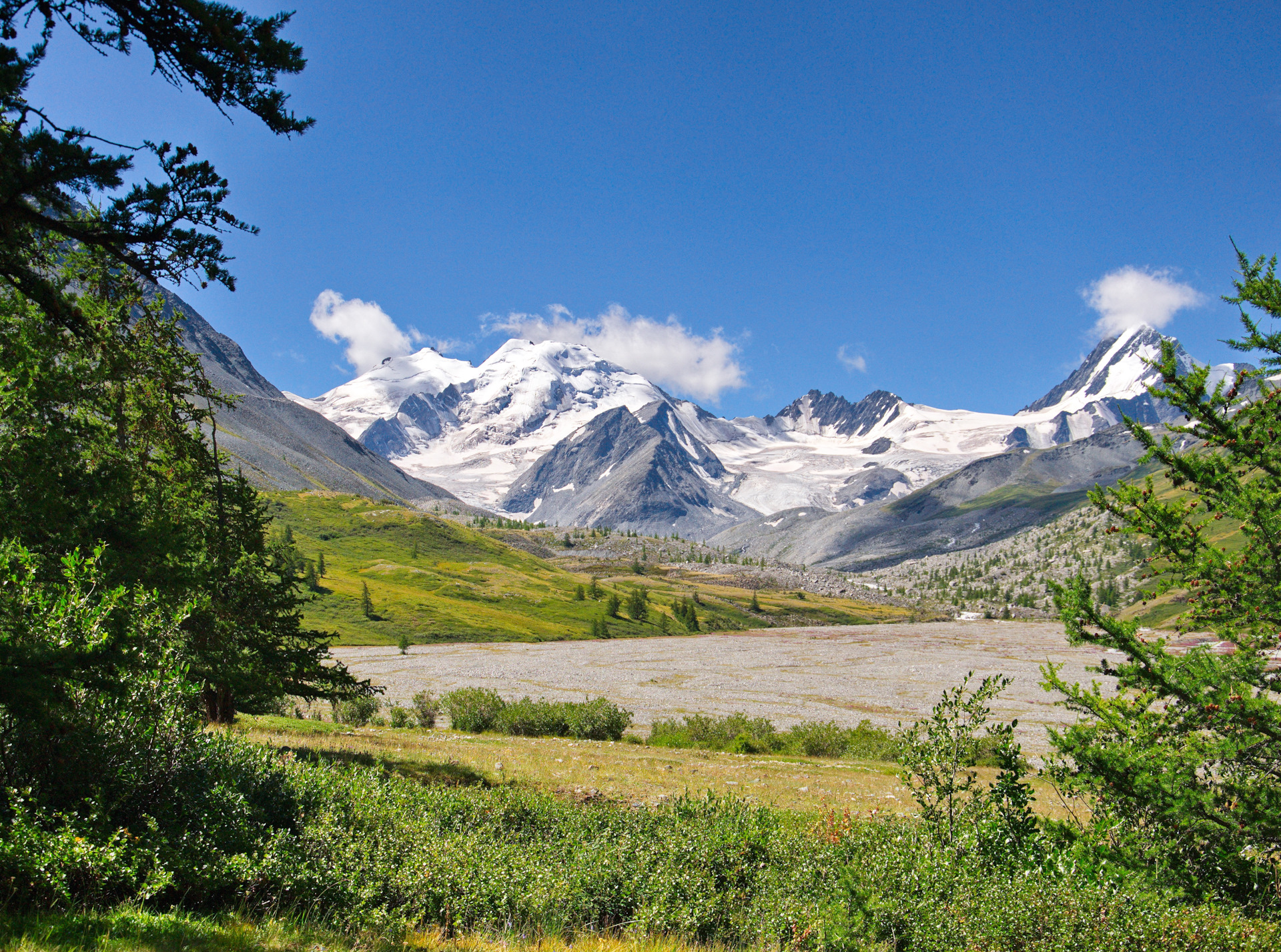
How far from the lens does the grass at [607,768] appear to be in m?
23.8

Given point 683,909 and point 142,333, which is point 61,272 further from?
point 683,909

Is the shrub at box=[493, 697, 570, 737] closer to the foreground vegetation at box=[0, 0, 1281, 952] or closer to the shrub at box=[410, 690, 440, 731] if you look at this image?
the shrub at box=[410, 690, 440, 731]

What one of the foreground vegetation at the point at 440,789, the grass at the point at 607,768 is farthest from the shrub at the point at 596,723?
the foreground vegetation at the point at 440,789

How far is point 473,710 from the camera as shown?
167ft

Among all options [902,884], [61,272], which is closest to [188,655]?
[61,272]

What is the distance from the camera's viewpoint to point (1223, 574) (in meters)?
13.1

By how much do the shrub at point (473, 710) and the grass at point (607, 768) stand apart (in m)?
5.21

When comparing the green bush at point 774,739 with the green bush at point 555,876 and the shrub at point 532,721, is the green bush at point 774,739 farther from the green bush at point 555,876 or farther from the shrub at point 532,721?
the green bush at point 555,876

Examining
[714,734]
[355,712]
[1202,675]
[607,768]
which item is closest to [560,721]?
[714,734]

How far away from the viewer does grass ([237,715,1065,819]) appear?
23797 millimetres

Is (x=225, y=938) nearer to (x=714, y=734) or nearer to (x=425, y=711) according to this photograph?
(x=714, y=734)

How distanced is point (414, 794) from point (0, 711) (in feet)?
25.1

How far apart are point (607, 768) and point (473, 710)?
23207 millimetres

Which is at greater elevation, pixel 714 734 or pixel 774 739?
pixel 714 734
